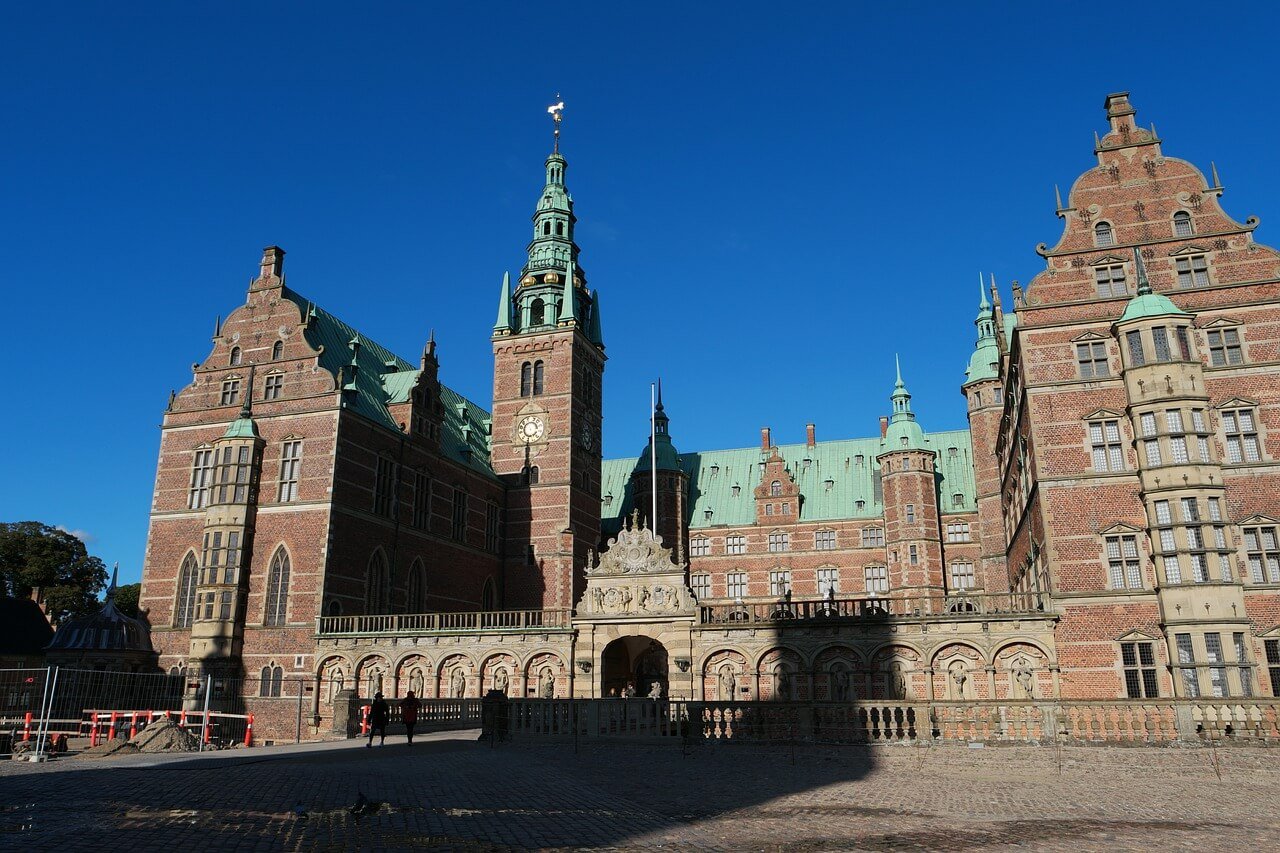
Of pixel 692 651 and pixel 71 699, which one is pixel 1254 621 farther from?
pixel 71 699

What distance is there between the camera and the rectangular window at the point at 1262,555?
84.4 ft

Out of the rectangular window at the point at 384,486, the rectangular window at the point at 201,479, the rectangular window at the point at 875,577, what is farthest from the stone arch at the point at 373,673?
the rectangular window at the point at 875,577

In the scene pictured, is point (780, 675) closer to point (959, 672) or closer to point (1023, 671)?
point (959, 672)

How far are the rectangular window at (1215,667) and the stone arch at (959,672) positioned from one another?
6.02 m

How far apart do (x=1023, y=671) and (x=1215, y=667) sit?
16.5 feet

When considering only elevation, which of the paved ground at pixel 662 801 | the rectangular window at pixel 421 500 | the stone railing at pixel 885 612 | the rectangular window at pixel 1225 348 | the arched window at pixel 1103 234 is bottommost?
the paved ground at pixel 662 801

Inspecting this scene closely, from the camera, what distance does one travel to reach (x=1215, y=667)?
2489cm

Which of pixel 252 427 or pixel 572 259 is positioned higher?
pixel 572 259

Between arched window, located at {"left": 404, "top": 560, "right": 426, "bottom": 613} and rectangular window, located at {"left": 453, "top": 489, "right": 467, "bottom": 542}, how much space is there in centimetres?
328

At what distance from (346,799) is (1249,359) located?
27825mm

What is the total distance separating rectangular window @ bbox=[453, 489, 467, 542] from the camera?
45344 mm

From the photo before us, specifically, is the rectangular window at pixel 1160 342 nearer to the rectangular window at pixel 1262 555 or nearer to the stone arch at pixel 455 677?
the rectangular window at pixel 1262 555

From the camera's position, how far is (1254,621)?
2527 cm

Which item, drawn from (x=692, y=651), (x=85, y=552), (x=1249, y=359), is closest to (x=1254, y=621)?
(x=1249, y=359)
